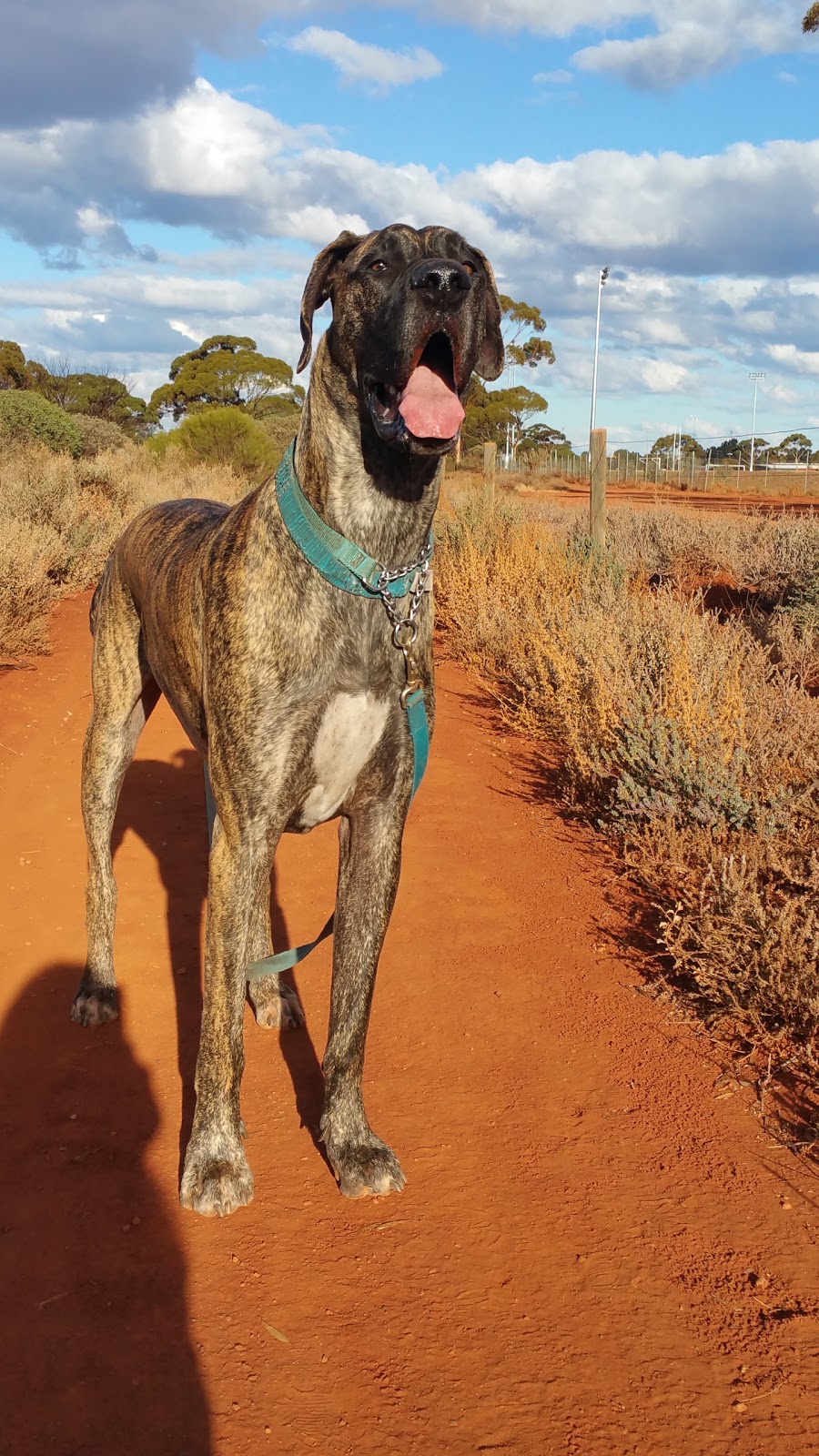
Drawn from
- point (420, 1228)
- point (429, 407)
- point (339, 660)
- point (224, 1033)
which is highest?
point (429, 407)

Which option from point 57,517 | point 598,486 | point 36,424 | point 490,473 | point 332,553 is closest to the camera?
point 332,553

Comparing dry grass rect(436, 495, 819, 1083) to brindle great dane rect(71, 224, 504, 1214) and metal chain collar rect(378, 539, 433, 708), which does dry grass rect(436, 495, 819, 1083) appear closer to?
brindle great dane rect(71, 224, 504, 1214)

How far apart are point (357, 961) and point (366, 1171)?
0.55m

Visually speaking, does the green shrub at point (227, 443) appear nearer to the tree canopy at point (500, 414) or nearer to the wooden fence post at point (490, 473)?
the wooden fence post at point (490, 473)

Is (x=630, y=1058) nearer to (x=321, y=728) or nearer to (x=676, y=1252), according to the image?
(x=676, y=1252)

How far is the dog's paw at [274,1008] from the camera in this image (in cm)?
394

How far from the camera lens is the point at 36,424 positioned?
21.4 meters

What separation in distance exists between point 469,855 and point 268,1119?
2.33 m

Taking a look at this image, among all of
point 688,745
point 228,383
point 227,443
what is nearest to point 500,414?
point 228,383

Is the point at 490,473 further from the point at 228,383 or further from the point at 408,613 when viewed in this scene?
the point at 228,383

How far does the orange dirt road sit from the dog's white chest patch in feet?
3.47

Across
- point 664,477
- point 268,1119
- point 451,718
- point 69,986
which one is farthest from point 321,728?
point 664,477

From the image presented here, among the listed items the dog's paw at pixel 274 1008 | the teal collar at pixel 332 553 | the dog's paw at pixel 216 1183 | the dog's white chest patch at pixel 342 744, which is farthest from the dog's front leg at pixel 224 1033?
the dog's paw at pixel 274 1008

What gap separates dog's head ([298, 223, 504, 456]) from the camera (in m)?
2.67
